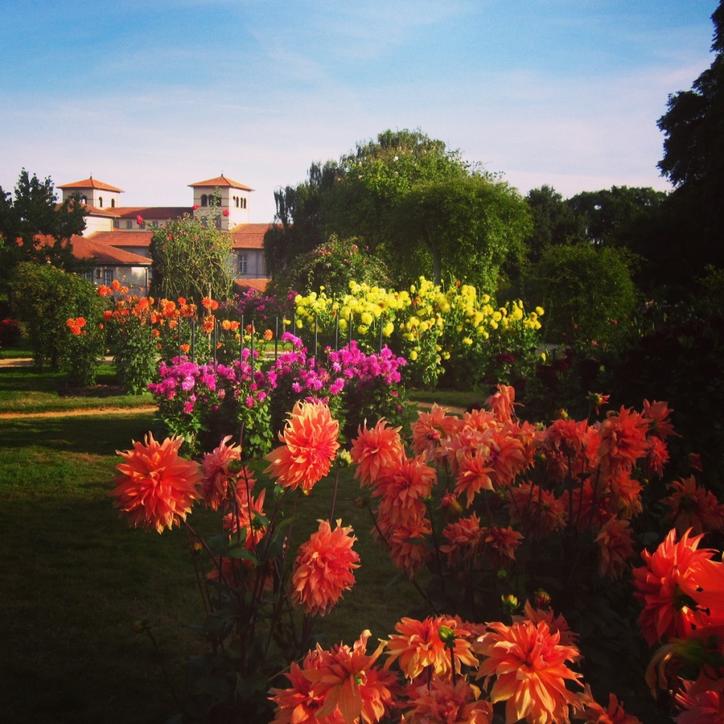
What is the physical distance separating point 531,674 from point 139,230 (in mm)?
71123

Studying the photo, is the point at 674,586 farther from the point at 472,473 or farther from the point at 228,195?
the point at 228,195

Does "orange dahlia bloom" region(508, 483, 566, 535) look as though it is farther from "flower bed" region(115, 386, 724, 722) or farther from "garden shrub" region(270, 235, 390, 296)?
"garden shrub" region(270, 235, 390, 296)

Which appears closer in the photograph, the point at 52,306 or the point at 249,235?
the point at 52,306

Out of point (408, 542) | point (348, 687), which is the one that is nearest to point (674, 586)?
point (348, 687)

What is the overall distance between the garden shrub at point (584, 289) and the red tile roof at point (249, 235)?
50.0 m

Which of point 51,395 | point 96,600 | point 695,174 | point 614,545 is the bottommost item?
point 51,395

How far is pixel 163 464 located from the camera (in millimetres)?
1776

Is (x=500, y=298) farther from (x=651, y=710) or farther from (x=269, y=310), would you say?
(x=651, y=710)

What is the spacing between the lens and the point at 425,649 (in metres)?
1.31

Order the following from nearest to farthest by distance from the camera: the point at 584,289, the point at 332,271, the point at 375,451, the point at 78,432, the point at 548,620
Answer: the point at 548,620
the point at 375,451
the point at 78,432
the point at 584,289
the point at 332,271

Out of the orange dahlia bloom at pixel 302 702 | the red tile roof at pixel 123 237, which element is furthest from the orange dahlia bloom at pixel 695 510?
the red tile roof at pixel 123 237

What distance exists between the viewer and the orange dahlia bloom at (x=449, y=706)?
1.18 meters

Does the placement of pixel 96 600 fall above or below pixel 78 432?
above

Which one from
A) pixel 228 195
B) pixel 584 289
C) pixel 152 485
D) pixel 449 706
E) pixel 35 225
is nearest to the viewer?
pixel 449 706
